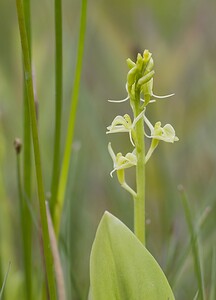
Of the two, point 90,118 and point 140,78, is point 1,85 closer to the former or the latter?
point 90,118

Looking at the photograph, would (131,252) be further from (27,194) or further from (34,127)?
(27,194)

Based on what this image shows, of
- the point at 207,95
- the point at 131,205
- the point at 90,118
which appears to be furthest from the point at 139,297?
the point at 207,95

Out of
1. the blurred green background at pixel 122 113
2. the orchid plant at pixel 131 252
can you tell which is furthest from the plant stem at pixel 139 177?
the blurred green background at pixel 122 113

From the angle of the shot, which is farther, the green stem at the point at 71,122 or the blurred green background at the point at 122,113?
the blurred green background at the point at 122,113

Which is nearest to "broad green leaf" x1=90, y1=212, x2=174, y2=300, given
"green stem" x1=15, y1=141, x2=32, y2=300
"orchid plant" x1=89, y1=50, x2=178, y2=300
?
"orchid plant" x1=89, y1=50, x2=178, y2=300

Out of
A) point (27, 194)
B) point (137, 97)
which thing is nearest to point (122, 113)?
point (27, 194)

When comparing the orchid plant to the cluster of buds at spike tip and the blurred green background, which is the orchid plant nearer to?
the cluster of buds at spike tip

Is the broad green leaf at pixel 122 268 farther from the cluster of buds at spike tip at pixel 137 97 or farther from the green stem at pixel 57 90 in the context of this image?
the green stem at pixel 57 90
